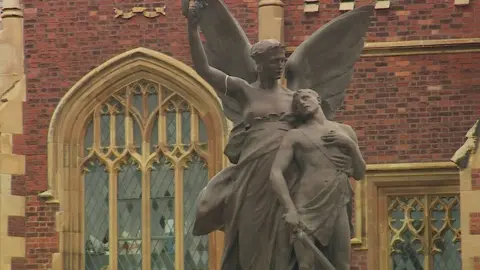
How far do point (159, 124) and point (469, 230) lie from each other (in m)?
4.17

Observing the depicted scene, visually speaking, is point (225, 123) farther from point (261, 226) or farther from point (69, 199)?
point (261, 226)

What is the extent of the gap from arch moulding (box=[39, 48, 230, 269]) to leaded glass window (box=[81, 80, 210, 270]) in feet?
0.45

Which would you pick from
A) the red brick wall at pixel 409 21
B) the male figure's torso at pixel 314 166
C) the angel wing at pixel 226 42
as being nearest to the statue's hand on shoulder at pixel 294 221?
the male figure's torso at pixel 314 166

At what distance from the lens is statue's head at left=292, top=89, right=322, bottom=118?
16.1 metres

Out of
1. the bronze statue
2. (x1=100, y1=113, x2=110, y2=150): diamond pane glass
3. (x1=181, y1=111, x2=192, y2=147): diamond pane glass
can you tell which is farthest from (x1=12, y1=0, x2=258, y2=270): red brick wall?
the bronze statue

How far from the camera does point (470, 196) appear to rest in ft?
91.7

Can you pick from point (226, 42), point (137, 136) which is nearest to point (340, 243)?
point (226, 42)

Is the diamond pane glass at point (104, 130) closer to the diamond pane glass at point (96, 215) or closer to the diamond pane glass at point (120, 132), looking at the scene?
the diamond pane glass at point (120, 132)

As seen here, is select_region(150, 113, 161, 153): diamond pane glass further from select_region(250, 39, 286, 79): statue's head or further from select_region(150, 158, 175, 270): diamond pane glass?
select_region(250, 39, 286, 79): statue's head

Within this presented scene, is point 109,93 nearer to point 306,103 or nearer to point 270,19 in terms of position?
point 270,19

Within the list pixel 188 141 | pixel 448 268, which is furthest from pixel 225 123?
pixel 448 268

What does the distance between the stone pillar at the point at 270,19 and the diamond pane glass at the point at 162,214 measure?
1.93 meters

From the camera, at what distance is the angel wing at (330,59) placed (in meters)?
16.7

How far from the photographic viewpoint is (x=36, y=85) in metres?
30.4
